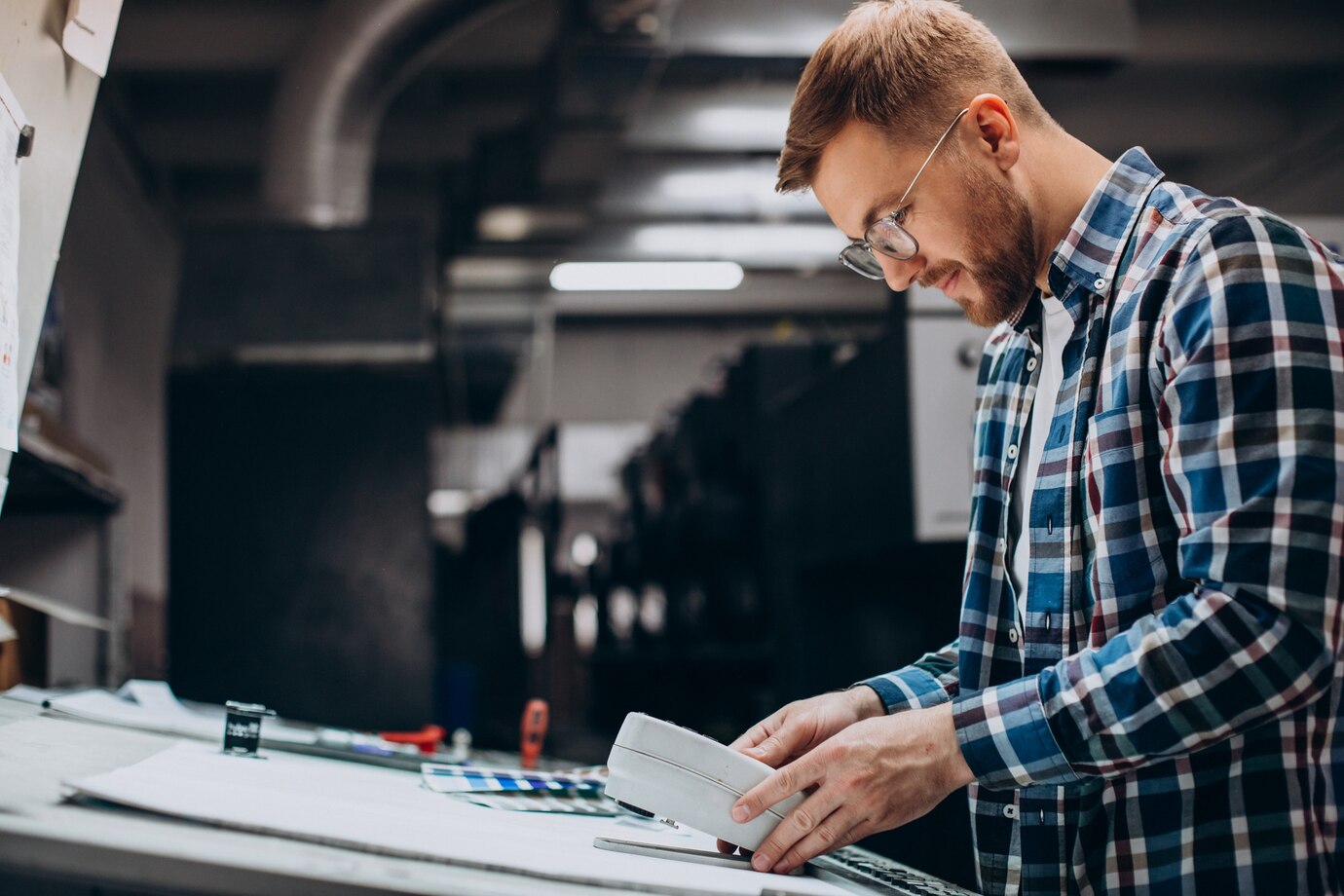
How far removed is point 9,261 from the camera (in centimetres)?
121

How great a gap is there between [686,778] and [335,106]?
340 centimetres

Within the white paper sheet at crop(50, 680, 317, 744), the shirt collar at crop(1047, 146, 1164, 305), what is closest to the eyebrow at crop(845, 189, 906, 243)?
the shirt collar at crop(1047, 146, 1164, 305)

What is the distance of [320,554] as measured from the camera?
3051 millimetres

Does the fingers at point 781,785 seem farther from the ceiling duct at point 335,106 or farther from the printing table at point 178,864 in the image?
the ceiling duct at point 335,106

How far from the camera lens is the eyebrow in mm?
1200

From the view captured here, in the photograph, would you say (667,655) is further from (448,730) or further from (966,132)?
(966,132)

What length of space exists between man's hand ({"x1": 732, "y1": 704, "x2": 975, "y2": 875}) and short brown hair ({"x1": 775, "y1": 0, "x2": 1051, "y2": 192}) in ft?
1.88

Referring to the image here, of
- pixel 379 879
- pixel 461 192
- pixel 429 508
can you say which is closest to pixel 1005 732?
pixel 379 879

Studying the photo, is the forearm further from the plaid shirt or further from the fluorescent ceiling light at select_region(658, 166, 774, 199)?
the fluorescent ceiling light at select_region(658, 166, 774, 199)

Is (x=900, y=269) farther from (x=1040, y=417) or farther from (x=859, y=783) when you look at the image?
(x=859, y=783)

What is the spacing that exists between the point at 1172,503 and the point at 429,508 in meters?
2.39

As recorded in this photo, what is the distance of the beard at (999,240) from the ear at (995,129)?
20 mm

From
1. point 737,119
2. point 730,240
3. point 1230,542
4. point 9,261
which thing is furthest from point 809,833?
point 730,240

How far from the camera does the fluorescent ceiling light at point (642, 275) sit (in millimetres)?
6573
